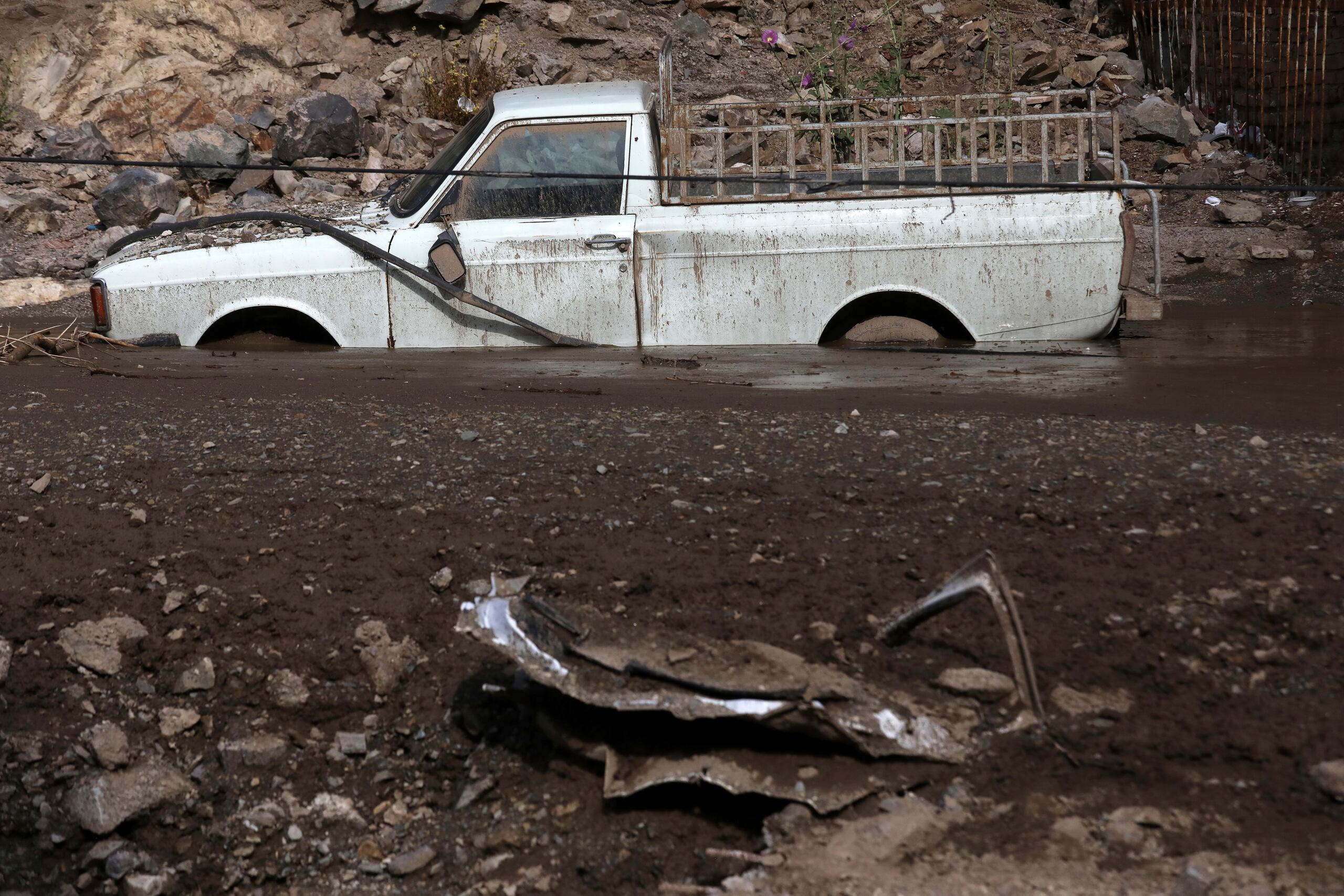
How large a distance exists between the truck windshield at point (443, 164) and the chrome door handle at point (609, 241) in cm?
91

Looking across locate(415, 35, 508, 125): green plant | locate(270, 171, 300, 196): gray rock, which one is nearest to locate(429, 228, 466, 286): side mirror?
locate(270, 171, 300, 196): gray rock

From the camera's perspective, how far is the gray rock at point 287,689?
3.43 m

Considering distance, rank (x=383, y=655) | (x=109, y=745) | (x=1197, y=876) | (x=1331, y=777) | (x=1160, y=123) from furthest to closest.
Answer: (x=1160, y=123) < (x=383, y=655) < (x=109, y=745) < (x=1331, y=777) < (x=1197, y=876)

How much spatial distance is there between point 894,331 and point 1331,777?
4.51 m

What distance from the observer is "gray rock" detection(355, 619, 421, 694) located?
3471mm

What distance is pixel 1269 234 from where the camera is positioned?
10.8 metres

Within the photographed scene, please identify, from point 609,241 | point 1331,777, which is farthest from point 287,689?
point 609,241

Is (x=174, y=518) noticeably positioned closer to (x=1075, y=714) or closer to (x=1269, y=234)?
(x=1075, y=714)

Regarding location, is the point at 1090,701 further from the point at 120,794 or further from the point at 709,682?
the point at 120,794

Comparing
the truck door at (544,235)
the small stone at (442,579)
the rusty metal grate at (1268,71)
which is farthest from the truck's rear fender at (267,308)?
the rusty metal grate at (1268,71)

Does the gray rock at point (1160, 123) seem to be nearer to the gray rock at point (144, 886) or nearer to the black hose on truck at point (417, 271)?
the black hose on truck at point (417, 271)

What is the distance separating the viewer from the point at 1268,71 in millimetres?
12898

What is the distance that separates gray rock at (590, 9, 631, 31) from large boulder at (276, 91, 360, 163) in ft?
13.3

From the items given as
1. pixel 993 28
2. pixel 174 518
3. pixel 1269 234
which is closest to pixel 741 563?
pixel 174 518
